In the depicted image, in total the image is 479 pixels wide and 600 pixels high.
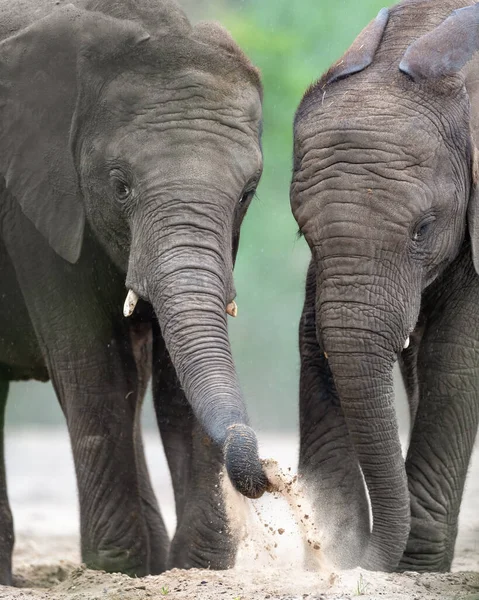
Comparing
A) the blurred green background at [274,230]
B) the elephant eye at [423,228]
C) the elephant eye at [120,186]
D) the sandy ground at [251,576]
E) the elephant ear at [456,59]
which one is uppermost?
the blurred green background at [274,230]

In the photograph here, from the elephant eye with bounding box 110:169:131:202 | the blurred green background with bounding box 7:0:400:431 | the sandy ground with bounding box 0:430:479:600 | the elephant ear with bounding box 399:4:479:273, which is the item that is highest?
the blurred green background with bounding box 7:0:400:431

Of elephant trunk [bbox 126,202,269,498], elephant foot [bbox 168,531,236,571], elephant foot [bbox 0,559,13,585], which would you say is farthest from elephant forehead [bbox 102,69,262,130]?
elephant foot [bbox 0,559,13,585]

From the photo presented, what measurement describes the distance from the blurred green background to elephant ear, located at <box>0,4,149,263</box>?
1203 cm

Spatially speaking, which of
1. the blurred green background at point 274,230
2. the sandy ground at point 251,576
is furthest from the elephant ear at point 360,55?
the blurred green background at point 274,230

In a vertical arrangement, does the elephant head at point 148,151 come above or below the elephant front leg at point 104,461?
above

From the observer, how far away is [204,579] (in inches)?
272

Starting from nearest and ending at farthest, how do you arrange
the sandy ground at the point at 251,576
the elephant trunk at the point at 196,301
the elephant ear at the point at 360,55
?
the elephant trunk at the point at 196,301 → the sandy ground at the point at 251,576 → the elephant ear at the point at 360,55

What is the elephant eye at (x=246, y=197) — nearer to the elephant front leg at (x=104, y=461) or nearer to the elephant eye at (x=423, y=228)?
the elephant eye at (x=423, y=228)

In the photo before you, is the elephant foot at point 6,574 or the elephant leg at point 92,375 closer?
the elephant leg at point 92,375

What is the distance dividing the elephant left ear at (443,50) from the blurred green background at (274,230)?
12.2 meters

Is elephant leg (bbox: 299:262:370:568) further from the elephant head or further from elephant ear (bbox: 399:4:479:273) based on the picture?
elephant ear (bbox: 399:4:479:273)

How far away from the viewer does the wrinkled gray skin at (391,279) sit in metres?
6.82

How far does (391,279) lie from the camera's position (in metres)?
6.81

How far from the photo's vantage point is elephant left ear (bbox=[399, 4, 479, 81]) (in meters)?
7.08
